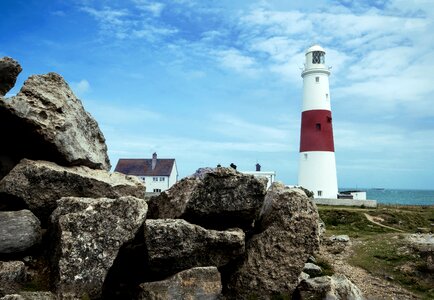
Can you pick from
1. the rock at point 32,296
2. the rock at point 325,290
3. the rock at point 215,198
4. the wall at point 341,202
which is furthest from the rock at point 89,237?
the wall at point 341,202

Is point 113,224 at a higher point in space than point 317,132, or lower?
lower

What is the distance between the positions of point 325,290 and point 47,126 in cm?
865

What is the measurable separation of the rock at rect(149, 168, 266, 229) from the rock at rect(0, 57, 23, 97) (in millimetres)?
5627

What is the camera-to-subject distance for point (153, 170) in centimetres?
7769

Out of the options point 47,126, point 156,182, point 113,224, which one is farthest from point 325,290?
point 156,182

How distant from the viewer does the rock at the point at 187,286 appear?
35.1ft

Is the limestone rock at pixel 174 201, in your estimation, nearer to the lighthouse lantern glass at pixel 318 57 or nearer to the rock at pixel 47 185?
the rock at pixel 47 185

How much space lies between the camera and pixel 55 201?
11906 millimetres

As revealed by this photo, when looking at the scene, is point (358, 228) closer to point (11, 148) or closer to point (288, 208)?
point (288, 208)

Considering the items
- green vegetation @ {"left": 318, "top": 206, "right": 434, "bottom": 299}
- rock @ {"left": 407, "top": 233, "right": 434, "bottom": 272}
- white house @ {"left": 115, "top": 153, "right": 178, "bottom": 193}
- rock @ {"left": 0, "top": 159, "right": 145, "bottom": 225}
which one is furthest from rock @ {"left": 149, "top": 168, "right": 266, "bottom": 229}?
white house @ {"left": 115, "top": 153, "right": 178, "bottom": 193}

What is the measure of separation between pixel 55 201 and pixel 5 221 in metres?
1.55

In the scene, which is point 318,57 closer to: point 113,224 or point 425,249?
point 425,249

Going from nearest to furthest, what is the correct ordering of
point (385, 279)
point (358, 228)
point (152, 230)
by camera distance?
point (152, 230), point (385, 279), point (358, 228)

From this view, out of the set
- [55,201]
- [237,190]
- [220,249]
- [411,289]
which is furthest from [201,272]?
[411,289]
